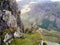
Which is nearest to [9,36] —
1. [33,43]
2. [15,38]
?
[15,38]

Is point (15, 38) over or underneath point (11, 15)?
underneath

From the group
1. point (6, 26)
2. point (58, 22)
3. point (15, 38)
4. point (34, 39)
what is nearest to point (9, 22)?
point (6, 26)

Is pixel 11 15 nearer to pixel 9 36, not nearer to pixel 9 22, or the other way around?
pixel 9 22

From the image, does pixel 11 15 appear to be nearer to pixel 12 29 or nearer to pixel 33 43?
pixel 12 29

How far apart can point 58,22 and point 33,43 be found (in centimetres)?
17522

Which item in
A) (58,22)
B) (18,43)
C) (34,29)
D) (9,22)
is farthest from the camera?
(58,22)

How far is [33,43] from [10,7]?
6.09m

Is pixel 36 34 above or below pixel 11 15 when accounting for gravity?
below

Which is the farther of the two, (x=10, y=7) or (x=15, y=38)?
(x=10, y=7)

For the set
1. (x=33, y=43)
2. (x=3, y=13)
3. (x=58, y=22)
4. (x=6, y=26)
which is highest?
(x=3, y=13)

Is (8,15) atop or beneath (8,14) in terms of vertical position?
beneath

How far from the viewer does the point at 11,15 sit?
25.6 meters

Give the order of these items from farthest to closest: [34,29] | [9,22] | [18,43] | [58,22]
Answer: [58,22]
[34,29]
[9,22]
[18,43]

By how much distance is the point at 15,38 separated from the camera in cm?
2402
